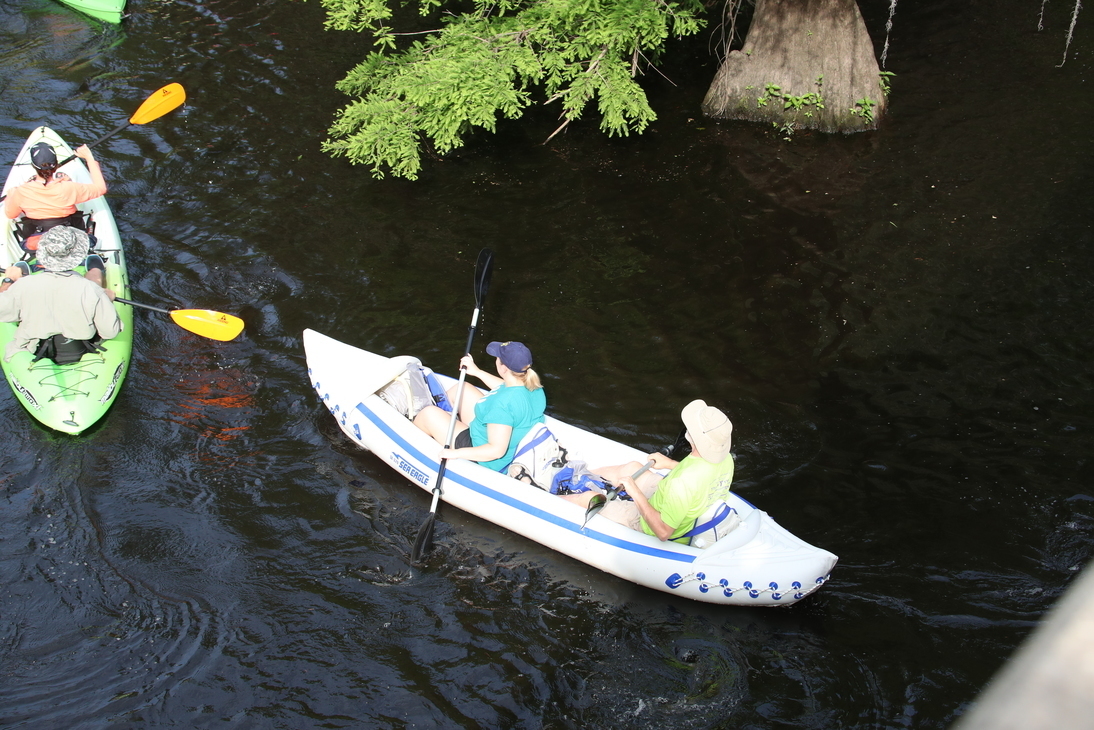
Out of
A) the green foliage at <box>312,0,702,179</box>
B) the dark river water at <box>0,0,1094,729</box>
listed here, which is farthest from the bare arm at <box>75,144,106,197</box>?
the green foliage at <box>312,0,702,179</box>

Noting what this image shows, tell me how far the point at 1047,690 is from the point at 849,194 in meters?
9.32

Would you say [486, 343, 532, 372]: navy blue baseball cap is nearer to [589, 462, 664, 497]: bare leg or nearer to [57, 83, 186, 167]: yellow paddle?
[589, 462, 664, 497]: bare leg

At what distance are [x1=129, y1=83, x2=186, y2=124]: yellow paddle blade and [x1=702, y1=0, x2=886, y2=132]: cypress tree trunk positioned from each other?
6588mm

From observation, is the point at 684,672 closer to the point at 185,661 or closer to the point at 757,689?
the point at 757,689

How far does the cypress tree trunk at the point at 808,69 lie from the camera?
33.6 ft

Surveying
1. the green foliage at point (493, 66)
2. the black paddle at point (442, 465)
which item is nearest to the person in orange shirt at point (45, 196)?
the green foliage at point (493, 66)

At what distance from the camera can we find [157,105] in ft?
30.1

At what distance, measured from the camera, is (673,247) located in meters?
8.69

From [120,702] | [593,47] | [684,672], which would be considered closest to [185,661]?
[120,702]

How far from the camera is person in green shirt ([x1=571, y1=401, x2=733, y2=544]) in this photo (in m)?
4.78

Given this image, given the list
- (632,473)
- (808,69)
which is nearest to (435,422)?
(632,473)

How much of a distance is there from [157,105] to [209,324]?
3.63 metres

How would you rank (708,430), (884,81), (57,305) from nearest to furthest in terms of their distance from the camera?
(708,430) → (57,305) → (884,81)

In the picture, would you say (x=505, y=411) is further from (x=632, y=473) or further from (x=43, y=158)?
(x=43, y=158)
